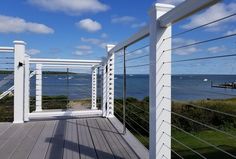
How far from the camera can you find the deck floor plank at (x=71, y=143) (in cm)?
213

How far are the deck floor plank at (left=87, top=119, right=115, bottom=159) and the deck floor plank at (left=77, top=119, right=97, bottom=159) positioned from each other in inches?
1.7

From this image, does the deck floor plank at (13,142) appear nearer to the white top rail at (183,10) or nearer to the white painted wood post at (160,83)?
the white painted wood post at (160,83)

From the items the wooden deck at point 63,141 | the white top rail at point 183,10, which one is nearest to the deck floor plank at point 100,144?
the wooden deck at point 63,141

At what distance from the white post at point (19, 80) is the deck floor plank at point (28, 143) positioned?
0.43 metres

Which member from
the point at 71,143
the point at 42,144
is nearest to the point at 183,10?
the point at 71,143

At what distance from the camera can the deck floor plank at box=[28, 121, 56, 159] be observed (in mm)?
2146

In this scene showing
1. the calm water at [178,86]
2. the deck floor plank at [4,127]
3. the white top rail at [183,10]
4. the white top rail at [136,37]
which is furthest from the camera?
the deck floor plank at [4,127]

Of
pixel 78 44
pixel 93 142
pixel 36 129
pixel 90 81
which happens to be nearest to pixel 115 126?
pixel 93 142

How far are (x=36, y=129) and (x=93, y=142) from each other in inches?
39.6

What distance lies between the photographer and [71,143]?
8.23ft

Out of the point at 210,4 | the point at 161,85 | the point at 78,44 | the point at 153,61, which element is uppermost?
the point at 78,44

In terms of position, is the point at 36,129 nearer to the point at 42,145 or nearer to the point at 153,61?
the point at 42,145

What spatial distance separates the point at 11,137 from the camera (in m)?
2.79

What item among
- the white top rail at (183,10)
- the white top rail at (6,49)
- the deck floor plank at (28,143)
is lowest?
the deck floor plank at (28,143)
